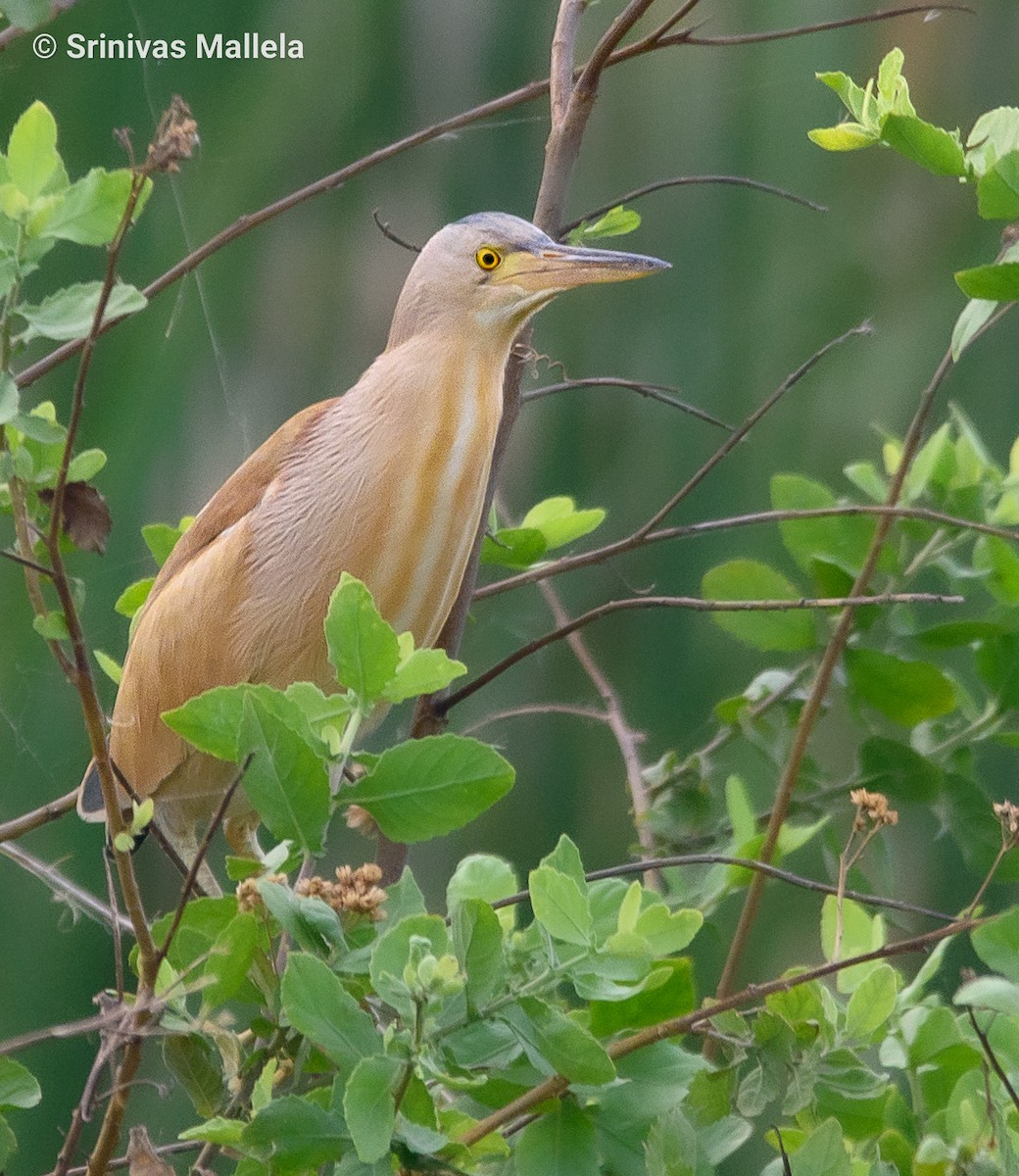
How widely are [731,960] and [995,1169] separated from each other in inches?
8.5

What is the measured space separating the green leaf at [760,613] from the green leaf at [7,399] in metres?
0.51

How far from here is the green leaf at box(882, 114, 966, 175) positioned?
54cm

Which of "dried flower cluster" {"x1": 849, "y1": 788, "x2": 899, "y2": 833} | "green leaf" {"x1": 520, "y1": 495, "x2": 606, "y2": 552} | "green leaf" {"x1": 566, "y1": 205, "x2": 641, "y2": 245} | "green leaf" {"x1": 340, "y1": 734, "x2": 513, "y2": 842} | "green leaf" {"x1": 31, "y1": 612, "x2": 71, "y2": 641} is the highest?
"green leaf" {"x1": 566, "y1": 205, "x2": 641, "y2": 245}

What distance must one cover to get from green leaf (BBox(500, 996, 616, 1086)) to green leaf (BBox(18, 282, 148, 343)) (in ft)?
0.75

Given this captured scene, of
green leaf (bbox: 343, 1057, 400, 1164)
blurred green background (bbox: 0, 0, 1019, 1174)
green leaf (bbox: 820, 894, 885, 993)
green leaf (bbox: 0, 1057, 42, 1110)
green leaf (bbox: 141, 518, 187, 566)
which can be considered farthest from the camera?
blurred green background (bbox: 0, 0, 1019, 1174)

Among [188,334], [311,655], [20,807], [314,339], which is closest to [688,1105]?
[311,655]

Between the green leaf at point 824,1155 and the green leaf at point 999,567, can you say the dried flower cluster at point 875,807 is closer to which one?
the green leaf at point 824,1155

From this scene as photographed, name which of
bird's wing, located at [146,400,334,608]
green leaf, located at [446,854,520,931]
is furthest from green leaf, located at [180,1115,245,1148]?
bird's wing, located at [146,400,334,608]

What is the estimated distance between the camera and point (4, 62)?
1.11 meters

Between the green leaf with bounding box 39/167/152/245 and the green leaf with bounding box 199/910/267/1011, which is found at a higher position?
the green leaf with bounding box 39/167/152/245

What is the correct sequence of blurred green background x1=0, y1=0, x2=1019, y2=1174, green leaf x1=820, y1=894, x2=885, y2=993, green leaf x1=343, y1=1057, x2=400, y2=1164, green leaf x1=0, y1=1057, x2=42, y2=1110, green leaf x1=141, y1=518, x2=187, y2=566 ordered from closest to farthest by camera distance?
green leaf x1=343, y1=1057, x2=400, y2=1164 → green leaf x1=0, y1=1057, x2=42, y2=1110 → green leaf x1=820, y1=894, x2=885, y2=993 → green leaf x1=141, y1=518, x2=187, y2=566 → blurred green background x1=0, y1=0, x2=1019, y2=1174

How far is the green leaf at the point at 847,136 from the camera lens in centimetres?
57

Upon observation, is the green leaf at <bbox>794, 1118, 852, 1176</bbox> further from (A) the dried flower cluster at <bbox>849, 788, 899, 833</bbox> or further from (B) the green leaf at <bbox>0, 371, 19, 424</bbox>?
(B) the green leaf at <bbox>0, 371, 19, 424</bbox>

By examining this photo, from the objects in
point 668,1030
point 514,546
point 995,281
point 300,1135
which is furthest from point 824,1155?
point 514,546
